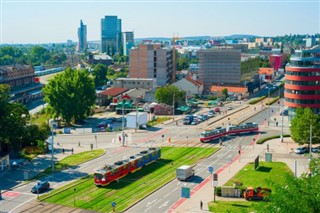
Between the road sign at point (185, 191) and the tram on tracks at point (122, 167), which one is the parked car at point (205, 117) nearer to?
the tram on tracks at point (122, 167)

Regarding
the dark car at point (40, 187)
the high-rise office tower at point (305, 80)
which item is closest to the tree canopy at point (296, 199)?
the dark car at point (40, 187)

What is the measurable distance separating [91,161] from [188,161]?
1649 centimetres

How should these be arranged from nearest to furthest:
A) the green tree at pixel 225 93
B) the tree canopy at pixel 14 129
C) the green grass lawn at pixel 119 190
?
the green grass lawn at pixel 119 190, the tree canopy at pixel 14 129, the green tree at pixel 225 93

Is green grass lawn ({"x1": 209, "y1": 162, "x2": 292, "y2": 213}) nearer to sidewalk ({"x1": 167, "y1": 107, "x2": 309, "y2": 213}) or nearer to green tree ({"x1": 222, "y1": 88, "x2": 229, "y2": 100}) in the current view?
sidewalk ({"x1": 167, "y1": 107, "x2": 309, "y2": 213})

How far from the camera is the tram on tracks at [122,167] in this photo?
60094 mm

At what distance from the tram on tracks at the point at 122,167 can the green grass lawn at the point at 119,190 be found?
70 centimetres

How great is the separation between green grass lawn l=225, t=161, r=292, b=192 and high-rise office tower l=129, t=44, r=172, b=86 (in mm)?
107563

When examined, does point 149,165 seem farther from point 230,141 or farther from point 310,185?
point 310,185

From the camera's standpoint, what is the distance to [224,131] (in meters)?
93.3

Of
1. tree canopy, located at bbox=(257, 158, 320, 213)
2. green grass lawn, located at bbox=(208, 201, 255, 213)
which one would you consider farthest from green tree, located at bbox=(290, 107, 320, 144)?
tree canopy, located at bbox=(257, 158, 320, 213)

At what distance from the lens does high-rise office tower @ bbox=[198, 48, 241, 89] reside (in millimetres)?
177250

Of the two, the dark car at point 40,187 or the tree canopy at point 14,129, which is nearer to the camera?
the dark car at point 40,187

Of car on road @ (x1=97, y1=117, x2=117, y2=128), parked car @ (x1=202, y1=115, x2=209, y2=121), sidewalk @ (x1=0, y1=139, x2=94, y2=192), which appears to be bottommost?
sidewalk @ (x1=0, y1=139, x2=94, y2=192)

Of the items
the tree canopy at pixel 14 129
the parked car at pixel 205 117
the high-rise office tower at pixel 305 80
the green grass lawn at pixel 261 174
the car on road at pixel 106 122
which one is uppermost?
the high-rise office tower at pixel 305 80
